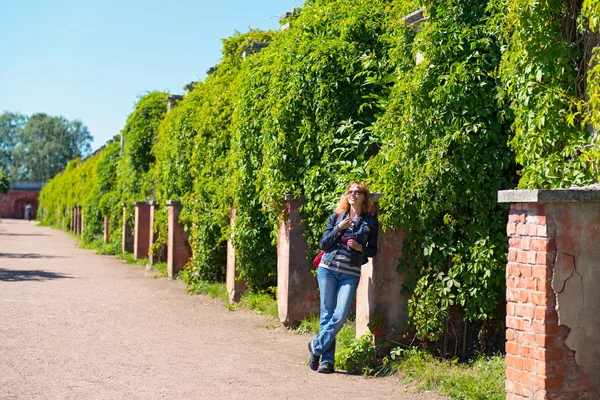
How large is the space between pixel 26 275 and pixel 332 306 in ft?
41.5

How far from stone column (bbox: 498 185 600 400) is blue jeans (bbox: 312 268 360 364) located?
242 centimetres

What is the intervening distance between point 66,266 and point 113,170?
10.5m

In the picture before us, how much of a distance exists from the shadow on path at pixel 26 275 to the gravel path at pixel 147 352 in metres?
1.77

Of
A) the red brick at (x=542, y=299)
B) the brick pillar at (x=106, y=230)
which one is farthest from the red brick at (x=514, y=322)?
the brick pillar at (x=106, y=230)

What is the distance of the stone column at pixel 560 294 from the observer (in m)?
5.63

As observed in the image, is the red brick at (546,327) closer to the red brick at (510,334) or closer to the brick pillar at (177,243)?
the red brick at (510,334)

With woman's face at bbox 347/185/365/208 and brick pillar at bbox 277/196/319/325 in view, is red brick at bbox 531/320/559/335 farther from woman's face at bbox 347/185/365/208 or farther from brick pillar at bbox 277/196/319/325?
brick pillar at bbox 277/196/319/325

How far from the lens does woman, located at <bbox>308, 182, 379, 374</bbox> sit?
7922mm

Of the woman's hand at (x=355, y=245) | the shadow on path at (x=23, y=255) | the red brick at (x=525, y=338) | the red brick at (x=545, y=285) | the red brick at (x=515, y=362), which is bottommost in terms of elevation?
the shadow on path at (x=23, y=255)

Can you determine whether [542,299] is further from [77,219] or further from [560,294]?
[77,219]

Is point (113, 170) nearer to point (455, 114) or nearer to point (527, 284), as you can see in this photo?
point (455, 114)

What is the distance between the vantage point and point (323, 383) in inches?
299

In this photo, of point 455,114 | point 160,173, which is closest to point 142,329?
point 455,114

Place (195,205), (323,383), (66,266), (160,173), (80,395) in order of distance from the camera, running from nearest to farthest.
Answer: (80,395) → (323,383) → (195,205) → (160,173) → (66,266)
